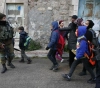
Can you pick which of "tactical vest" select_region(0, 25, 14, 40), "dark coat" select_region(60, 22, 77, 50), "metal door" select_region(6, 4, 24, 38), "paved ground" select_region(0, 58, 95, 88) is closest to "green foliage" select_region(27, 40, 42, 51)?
"metal door" select_region(6, 4, 24, 38)

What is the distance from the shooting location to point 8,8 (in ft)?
27.1

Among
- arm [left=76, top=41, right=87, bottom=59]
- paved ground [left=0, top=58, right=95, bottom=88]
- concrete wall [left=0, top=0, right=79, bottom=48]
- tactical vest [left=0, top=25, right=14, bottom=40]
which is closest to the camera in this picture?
arm [left=76, top=41, right=87, bottom=59]

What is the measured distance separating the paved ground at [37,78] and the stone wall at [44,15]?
1629 millimetres

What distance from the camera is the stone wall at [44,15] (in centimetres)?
798

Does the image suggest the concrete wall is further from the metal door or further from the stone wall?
the metal door

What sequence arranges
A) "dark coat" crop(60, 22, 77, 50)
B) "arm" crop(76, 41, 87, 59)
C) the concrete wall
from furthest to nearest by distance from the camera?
the concrete wall < "dark coat" crop(60, 22, 77, 50) < "arm" crop(76, 41, 87, 59)

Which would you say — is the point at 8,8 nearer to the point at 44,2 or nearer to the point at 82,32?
the point at 44,2

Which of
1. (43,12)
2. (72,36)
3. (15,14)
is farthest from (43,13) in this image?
(72,36)

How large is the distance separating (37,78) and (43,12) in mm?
3170

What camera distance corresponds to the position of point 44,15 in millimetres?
8062

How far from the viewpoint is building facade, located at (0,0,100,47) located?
798cm

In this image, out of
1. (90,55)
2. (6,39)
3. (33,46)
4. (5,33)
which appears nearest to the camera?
(90,55)

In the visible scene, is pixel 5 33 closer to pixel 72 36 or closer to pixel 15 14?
pixel 72 36

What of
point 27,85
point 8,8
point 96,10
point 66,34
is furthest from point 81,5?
point 27,85
